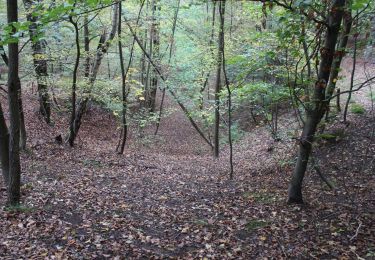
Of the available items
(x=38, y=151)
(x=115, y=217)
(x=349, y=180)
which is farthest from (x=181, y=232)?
(x=38, y=151)

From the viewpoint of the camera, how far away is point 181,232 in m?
6.45

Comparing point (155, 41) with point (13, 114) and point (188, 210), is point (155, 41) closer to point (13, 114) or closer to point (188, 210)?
point (188, 210)

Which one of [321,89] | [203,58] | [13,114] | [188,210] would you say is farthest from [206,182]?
[203,58]

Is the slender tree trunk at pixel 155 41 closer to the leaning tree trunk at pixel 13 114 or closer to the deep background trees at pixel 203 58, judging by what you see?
the deep background trees at pixel 203 58

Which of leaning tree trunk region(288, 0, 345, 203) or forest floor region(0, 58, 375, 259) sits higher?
leaning tree trunk region(288, 0, 345, 203)

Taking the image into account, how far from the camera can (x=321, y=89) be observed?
20.6ft

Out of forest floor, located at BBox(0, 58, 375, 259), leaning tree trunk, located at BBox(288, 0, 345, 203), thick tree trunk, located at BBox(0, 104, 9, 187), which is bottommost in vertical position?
forest floor, located at BBox(0, 58, 375, 259)

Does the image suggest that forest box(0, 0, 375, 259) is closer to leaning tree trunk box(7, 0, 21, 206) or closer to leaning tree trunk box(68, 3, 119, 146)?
leaning tree trunk box(7, 0, 21, 206)

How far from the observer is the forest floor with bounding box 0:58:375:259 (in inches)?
222

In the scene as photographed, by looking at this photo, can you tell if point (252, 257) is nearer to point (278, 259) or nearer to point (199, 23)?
point (278, 259)

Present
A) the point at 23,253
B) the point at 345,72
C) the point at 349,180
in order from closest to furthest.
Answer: the point at 23,253 → the point at 349,180 → the point at 345,72

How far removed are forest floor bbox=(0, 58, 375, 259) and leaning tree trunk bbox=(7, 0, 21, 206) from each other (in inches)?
17.9

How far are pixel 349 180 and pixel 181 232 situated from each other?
15.5 feet

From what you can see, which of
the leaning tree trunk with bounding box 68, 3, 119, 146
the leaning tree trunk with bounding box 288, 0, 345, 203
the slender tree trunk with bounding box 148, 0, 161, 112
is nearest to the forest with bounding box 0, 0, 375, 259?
the leaning tree trunk with bounding box 288, 0, 345, 203
